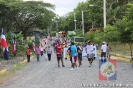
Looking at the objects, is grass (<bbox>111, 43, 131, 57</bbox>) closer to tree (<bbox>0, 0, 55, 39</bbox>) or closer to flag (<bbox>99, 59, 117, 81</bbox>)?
tree (<bbox>0, 0, 55, 39</bbox>)

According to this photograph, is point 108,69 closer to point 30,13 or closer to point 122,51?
point 122,51

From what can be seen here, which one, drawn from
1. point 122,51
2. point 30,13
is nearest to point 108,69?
point 122,51

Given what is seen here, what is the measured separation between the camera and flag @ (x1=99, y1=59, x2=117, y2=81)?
1077 centimetres

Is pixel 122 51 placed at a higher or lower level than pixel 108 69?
lower

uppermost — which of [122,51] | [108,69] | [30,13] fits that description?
[30,13]

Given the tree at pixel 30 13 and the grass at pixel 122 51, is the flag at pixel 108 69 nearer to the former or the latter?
the grass at pixel 122 51

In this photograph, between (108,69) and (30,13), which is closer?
(108,69)

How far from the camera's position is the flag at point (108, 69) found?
1077 cm

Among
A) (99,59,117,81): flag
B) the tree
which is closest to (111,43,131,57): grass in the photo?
the tree

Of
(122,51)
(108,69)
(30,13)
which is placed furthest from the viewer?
(30,13)

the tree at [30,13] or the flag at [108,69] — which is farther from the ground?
the tree at [30,13]

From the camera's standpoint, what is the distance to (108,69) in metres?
10.9

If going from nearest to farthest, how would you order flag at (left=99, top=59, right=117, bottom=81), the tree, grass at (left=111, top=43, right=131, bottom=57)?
1. flag at (left=99, top=59, right=117, bottom=81)
2. grass at (left=111, top=43, right=131, bottom=57)
3. the tree

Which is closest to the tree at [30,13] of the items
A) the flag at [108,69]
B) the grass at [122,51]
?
the grass at [122,51]
